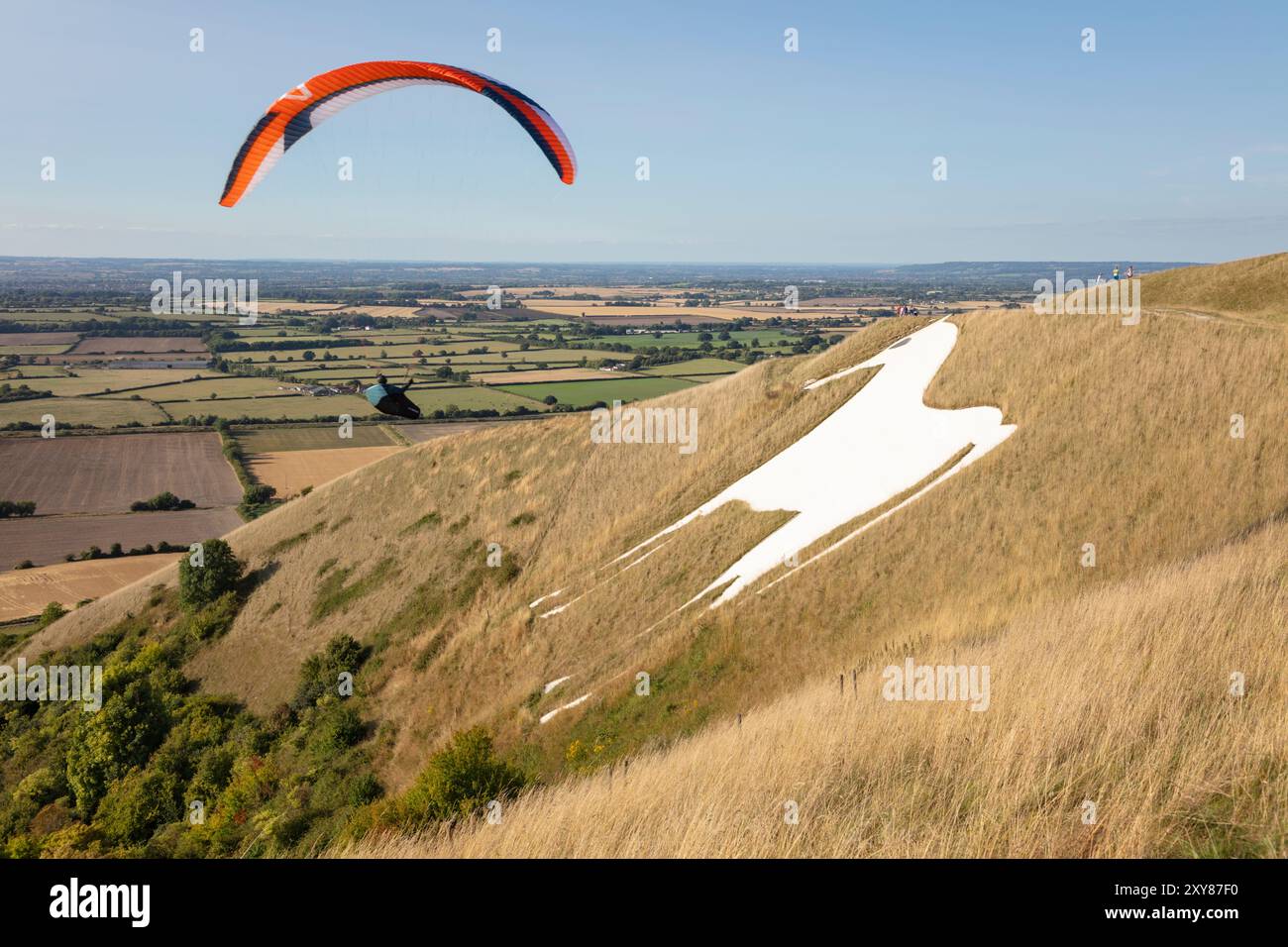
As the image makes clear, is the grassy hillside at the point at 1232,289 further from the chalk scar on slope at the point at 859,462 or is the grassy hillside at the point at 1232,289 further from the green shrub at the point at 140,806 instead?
the green shrub at the point at 140,806

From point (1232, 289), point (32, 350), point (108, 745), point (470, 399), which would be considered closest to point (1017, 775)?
point (108, 745)

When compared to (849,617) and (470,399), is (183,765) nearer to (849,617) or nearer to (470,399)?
(849,617)

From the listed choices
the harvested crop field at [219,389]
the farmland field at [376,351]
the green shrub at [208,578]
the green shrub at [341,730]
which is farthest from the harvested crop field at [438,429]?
the green shrub at [341,730]

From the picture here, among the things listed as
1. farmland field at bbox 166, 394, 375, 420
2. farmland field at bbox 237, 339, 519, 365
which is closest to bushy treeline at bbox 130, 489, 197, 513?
farmland field at bbox 166, 394, 375, 420

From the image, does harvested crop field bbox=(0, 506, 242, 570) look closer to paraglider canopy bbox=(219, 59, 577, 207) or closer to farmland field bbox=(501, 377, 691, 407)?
farmland field bbox=(501, 377, 691, 407)

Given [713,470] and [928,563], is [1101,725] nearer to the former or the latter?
[928,563]
